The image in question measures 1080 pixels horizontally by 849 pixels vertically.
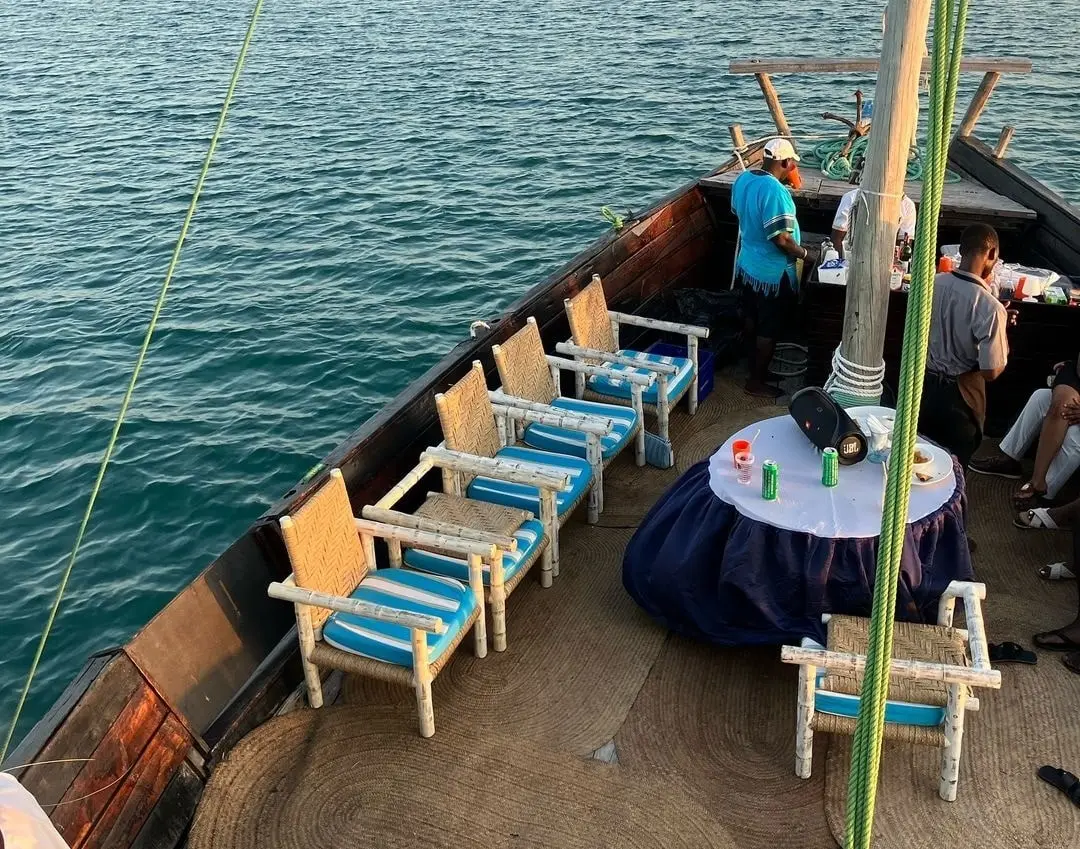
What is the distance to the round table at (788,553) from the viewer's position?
399 centimetres

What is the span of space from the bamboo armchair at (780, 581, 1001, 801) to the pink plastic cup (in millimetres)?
790

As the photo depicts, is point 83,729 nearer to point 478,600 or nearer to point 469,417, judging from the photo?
point 478,600

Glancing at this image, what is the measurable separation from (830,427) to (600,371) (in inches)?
66.8

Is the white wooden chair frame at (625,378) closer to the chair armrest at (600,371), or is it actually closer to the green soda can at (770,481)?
the chair armrest at (600,371)

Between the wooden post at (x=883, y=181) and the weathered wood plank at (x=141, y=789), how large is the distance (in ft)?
10.8

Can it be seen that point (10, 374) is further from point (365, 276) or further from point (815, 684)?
point (815, 684)

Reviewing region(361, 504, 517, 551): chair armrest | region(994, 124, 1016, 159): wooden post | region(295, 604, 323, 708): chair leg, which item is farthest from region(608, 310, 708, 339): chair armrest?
region(994, 124, 1016, 159): wooden post

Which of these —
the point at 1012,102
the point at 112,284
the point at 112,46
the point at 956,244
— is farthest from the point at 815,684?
the point at 112,46

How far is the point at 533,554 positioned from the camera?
460 cm

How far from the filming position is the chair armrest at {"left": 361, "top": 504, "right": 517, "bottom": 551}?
4.30 metres

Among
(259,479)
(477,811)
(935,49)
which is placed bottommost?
(259,479)

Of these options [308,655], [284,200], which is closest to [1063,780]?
[308,655]

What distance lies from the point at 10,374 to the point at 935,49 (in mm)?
9697

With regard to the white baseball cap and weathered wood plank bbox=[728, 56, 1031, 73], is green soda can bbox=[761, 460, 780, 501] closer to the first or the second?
the white baseball cap
